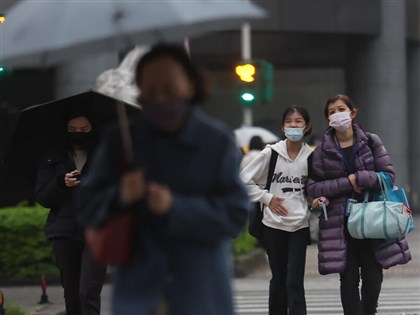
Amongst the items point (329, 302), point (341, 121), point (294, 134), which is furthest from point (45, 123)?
point (329, 302)

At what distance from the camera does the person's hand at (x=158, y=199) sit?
4031 millimetres

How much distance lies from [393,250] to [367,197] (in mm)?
443

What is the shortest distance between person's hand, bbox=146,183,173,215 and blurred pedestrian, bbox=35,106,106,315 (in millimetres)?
3743

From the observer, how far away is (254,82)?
20828 mm

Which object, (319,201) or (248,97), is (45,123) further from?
(248,97)

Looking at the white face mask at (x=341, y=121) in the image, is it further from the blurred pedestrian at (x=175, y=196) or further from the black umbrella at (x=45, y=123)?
the blurred pedestrian at (x=175, y=196)

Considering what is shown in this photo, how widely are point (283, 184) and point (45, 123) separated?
2.00 meters

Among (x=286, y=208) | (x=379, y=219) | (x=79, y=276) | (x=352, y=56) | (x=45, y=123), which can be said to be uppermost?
(x=352, y=56)

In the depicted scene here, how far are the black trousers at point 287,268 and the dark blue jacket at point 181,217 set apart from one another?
14.3 ft

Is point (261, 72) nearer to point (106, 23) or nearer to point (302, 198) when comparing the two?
point (302, 198)

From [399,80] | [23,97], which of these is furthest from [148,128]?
[399,80]

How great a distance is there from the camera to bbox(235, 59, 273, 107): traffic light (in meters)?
20.6

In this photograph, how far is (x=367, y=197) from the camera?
28.0 feet

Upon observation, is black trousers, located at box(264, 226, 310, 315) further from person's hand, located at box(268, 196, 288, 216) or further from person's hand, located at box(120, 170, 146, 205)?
person's hand, located at box(120, 170, 146, 205)
